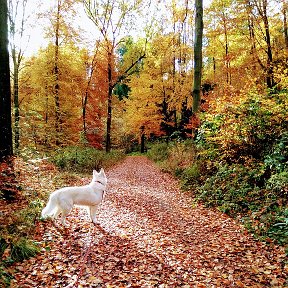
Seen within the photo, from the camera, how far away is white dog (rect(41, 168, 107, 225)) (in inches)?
224

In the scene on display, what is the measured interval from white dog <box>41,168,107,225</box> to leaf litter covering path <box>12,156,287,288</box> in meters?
0.35

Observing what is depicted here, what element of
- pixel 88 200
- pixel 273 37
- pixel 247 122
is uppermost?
pixel 273 37

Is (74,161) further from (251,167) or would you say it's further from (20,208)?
(251,167)

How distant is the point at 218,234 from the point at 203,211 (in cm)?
173

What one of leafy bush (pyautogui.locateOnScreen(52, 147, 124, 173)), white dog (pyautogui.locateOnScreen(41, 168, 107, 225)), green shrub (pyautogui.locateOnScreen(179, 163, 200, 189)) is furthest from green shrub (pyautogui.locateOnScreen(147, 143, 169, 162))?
white dog (pyautogui.locateOnScreen(41, 168, 107, 225))

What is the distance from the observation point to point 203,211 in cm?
780

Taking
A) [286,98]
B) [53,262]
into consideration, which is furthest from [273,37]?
[53,262]

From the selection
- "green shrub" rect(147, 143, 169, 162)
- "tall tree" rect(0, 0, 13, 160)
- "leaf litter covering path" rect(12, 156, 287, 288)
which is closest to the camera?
"leaf litter covering path" rect(12, 156, 287, 288)

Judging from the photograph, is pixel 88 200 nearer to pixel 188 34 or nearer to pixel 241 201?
pixel 241 201

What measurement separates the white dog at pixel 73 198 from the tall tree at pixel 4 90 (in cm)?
218

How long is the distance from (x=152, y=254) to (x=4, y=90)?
532 centimetres

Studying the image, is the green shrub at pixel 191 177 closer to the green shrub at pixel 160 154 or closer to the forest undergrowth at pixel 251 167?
the forest undergrowth at pixel 251 167

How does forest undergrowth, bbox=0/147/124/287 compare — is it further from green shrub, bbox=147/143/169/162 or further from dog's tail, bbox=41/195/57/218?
green shrub, bbox=147/143/169/162

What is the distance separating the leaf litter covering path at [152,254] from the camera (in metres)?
4.17
